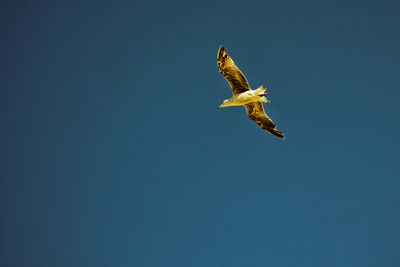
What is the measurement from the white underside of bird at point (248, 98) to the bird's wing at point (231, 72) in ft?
1.17

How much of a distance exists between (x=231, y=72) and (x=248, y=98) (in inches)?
53.4

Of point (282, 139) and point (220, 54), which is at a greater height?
point (220, 54)

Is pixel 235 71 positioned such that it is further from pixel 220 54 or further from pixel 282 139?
pixel 282 139

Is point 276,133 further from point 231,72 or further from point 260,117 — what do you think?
point 231,72

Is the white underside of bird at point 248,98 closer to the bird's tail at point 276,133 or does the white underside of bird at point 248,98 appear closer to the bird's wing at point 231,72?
the bird's wing at point 231,72

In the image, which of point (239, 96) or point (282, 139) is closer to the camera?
point (239, 96)

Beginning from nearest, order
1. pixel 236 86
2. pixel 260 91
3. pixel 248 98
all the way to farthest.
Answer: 1. pixel 260 91
2. pixel 248 98
3. pixel 236 86

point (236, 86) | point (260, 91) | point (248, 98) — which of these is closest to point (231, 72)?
point (236, 86)

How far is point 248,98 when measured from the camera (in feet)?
54.9

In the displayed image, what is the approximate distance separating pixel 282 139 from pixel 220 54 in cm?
506

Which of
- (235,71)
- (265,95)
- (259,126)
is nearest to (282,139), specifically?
(259,126)

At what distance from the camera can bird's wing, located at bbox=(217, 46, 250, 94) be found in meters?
16.6

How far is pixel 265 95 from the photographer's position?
1642 cm

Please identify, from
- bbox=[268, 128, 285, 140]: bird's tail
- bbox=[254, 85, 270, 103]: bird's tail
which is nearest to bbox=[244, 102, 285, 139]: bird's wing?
bbox=[268, 128, 285, 140]: bird's tail
